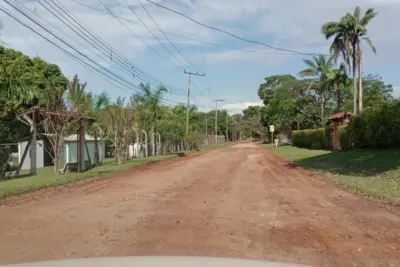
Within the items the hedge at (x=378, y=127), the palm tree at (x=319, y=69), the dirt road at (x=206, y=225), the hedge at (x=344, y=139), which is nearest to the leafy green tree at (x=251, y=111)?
the palm tree at (x=319, y=69)

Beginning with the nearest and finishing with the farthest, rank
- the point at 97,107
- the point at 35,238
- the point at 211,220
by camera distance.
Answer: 1. the point at 35,238
2. the point at 211,220
3. the point at 97,107

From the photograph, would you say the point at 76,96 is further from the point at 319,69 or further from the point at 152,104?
the point at 319,69

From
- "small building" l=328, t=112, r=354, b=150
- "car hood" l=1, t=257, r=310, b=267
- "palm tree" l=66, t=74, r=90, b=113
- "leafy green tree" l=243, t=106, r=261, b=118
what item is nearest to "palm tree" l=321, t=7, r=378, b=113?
"small building" l=328, t=112, r=354, b=150

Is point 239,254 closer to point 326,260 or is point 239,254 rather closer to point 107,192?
point 326,260

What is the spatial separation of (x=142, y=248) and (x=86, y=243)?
968 mm

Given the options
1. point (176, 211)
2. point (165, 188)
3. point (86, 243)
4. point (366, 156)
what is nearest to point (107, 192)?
point (165, 188)

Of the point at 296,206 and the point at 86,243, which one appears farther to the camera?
the point at 296,206

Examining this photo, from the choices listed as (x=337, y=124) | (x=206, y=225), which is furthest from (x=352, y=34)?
(x=206, y=225)

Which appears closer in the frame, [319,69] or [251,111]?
[319,69]

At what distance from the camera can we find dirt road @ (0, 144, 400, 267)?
6.75 metres

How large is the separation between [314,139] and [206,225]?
3662 cm

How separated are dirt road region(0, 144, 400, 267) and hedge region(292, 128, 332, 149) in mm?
25393

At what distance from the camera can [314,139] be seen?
43.7 m

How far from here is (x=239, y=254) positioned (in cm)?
654
